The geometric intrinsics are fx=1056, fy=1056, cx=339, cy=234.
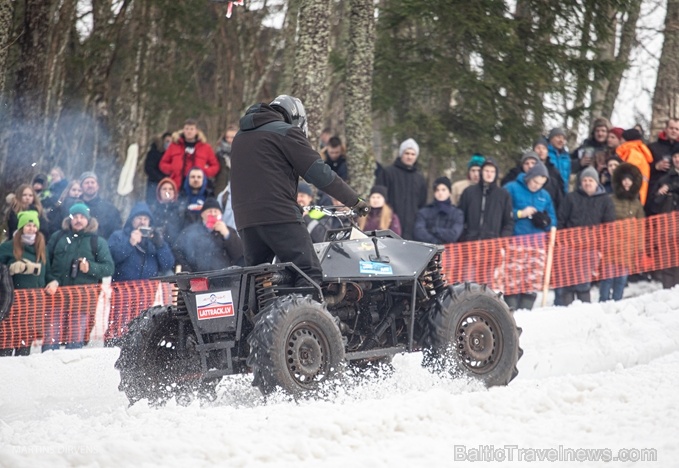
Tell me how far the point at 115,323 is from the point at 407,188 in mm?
4432

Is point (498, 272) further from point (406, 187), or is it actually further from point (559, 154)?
point (559, 154)

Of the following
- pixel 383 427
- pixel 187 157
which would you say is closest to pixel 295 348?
pixel 383 427

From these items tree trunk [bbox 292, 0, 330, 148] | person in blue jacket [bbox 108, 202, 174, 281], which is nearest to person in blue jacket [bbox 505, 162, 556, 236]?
tree trunk [bbox 292, 0, 330, 148]

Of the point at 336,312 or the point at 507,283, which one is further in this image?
the point at 507,283

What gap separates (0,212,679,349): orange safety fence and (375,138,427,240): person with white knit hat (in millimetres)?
1004

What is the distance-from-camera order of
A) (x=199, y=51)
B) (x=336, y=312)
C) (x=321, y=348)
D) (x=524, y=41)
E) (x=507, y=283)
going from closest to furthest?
(x=321, y=348) → (x=336, y=312) → (x=507, y=283) → (x=524, y=41) → (x=199, y=51)

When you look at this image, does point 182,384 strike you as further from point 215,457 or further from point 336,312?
point 215,457

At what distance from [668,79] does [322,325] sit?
1255cm

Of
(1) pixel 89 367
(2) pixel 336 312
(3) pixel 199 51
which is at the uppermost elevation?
(3) pixel 199 51

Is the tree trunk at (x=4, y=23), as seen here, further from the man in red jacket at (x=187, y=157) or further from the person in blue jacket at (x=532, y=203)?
the person in blue jacket at (x=532, y=203)

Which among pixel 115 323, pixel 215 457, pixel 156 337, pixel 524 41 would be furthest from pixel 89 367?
pixel 524 41

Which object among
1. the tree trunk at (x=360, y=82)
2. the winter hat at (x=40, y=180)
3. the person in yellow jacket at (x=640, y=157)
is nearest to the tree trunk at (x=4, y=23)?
the winter hat at (x=40, y=180)

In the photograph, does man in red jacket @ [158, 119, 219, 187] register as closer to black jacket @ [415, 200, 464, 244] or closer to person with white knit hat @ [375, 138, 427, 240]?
person with white knit hat @ [375, 138, 427, 240]

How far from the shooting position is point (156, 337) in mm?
7984
